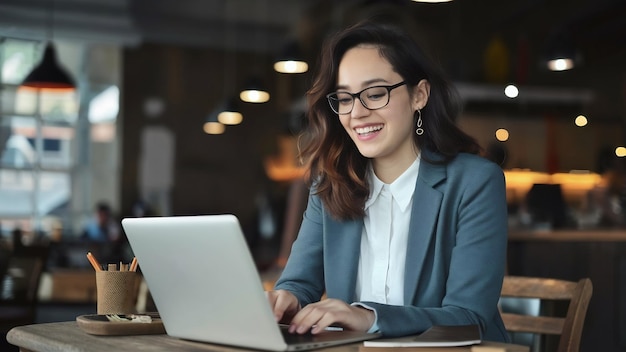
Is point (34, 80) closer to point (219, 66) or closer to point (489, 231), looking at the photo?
point (219, 66)

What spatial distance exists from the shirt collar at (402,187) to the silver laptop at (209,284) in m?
0.53

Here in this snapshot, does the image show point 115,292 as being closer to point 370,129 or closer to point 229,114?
point 370,129

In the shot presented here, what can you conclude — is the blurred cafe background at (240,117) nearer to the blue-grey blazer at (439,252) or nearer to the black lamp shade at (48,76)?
the black lamp shade at (48,76)

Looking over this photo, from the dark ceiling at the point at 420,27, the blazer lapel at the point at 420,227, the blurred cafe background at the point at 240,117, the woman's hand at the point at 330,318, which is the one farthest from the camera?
the dark ceiling at the point at 420,27

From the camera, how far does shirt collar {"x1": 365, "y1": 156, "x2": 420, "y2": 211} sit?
7.37ft

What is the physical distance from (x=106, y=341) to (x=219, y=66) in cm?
780

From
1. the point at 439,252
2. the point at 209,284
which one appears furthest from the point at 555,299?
the point at 209,284

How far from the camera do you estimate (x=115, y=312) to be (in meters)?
2.08

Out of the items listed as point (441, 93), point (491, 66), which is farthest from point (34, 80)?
point (441, 93)

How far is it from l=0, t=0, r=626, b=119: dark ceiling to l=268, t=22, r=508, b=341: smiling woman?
386cm

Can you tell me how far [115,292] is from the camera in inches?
81.5

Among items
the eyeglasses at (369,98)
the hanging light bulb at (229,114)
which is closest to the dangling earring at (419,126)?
the eyeglasses at (369,98)

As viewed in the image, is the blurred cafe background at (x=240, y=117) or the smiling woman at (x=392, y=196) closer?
the smiling woman at (x=392, y=196)

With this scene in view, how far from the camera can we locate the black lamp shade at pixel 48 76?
7.46 metres
